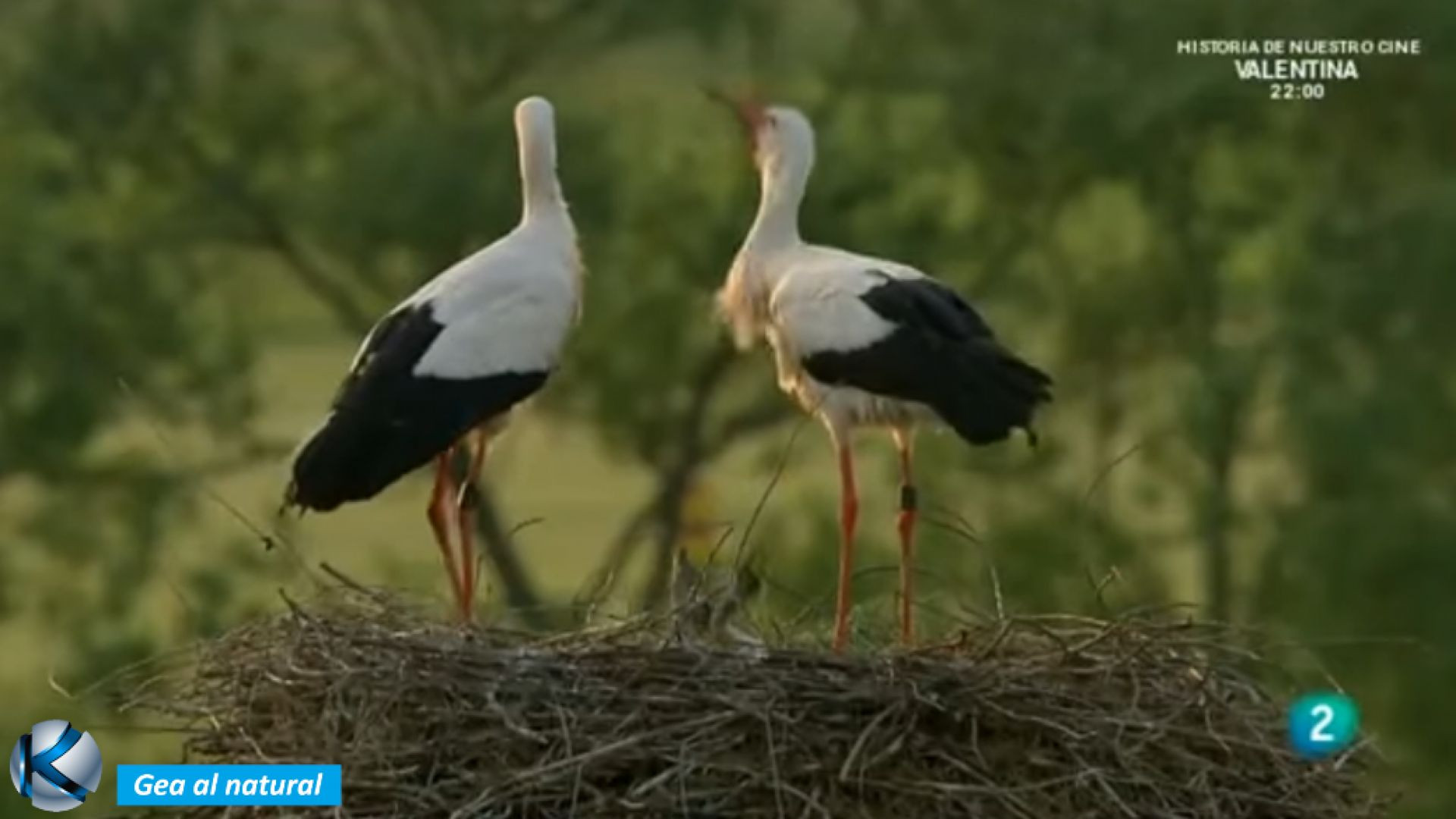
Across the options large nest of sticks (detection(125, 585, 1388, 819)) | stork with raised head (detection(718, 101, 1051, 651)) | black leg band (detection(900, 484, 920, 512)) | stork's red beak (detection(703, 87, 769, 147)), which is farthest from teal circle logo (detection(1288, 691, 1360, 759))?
stork's red beak (detection(703, 87, 769, 147))

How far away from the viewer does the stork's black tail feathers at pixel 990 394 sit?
14.0ft

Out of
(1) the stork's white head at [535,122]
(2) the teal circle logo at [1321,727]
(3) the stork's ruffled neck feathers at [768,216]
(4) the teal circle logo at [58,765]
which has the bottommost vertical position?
(4) the teal circle logo at [58,765]

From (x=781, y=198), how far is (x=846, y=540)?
526 millimetres

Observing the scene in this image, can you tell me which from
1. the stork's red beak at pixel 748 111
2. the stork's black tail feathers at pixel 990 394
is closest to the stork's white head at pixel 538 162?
the stork's red beak at pixel 748 111

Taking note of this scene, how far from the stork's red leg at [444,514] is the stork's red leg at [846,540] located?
0.57 m

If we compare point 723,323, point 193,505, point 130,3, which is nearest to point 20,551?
point 193,505

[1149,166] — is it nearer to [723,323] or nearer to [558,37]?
[558,37]

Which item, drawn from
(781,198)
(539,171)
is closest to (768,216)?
(781,198)

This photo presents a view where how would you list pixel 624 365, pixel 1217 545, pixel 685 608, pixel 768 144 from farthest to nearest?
pixel 624 365, pixel 1217 545, pixel 768 144, pixel 685 608

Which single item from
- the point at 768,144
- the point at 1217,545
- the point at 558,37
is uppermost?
the point at 558,37

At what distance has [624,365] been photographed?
12.1 metres

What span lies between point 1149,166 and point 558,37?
221 centimetres

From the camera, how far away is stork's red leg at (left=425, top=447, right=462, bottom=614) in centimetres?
476

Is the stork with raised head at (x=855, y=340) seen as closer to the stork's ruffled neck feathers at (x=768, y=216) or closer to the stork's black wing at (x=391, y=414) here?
the stork's ruffled neck feathers at (x=768, y=216)
